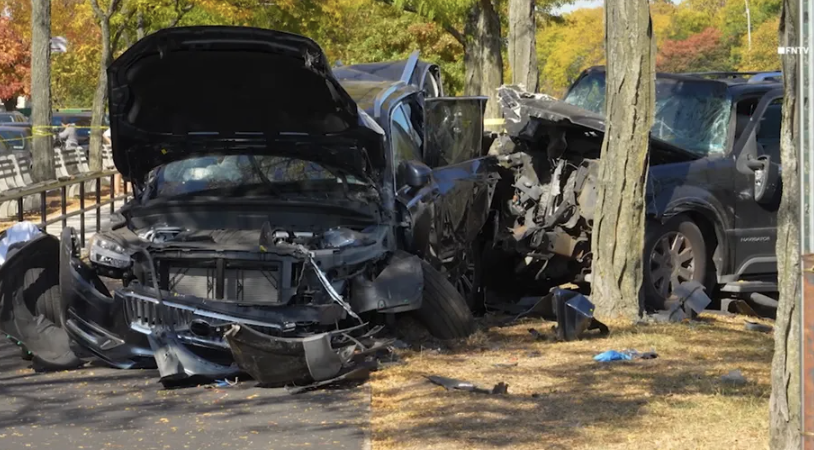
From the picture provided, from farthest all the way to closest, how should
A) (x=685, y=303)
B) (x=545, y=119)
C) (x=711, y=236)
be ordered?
(x=711, y=236)
(x=545, y=119)
(x=685, y=303)

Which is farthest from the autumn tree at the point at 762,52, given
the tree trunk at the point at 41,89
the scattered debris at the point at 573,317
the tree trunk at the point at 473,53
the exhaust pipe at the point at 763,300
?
the scattered debris at the point at 573,317

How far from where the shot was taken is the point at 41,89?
21.1 metres

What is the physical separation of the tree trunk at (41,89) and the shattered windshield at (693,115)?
11.4 meters

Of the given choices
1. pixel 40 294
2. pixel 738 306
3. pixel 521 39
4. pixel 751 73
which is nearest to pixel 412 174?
pixel 40 294

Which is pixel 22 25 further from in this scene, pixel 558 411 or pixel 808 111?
pixel 808 111

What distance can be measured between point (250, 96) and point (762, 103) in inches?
204

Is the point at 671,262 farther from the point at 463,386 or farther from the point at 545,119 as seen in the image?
the point at 463,386

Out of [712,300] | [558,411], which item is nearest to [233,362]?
[558,411]

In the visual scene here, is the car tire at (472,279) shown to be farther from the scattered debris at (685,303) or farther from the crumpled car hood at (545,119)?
the scattered debris at (685,303)

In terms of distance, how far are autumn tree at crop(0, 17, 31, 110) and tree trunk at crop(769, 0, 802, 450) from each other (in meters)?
40.6

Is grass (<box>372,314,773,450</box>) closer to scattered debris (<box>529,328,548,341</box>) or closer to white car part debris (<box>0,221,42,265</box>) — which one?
scattered debris (<box>529,328,548,341</box>)

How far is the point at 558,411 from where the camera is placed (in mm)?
7238

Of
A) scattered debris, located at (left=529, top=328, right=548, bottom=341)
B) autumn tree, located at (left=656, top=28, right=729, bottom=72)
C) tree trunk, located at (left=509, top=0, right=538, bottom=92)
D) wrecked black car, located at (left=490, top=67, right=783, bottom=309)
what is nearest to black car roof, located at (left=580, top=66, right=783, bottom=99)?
wrecked black car, located at (left=490, top=67, right=783, bottom=309)

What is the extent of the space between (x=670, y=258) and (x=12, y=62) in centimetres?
3784
